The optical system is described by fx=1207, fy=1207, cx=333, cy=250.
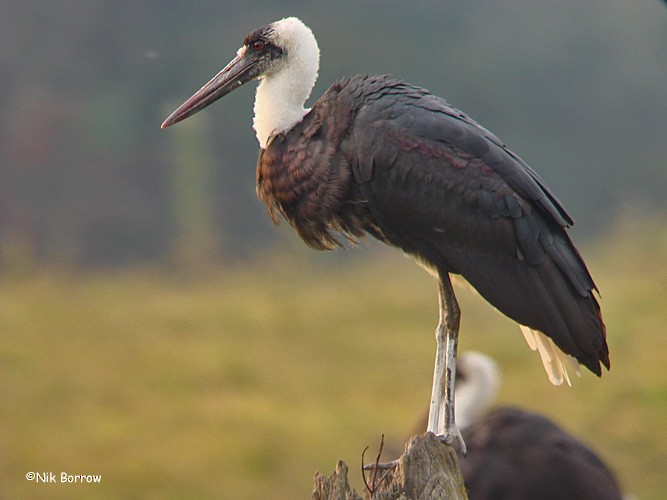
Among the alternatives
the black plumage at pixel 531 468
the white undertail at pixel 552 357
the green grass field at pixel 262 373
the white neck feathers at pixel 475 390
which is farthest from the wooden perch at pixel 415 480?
the green grass field at pixel 262 373

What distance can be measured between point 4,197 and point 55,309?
107 centimetres

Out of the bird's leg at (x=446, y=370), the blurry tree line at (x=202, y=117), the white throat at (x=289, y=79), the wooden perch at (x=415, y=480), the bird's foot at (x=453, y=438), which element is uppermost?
the blurry tree line at (x=202, y=117)

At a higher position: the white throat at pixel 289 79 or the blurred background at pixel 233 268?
the blurred background at pixel 233 268

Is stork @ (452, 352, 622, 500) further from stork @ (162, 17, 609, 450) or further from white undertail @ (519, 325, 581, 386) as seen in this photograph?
stork @ (162, 17, 609, 450)

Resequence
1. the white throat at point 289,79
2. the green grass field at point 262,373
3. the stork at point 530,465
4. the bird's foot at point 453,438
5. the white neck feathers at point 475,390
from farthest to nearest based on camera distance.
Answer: the green grass field at point 262,373 < the white neck feathers at point 475,390 < the stork at point 530,465 < the white throat at point 289,79 < the bird's foot at point 453,438

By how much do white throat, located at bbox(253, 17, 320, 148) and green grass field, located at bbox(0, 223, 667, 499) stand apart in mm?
4132

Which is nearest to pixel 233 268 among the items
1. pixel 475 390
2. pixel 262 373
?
pixel 262 373

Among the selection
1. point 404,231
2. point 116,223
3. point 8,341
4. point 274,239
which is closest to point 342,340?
point 274,239

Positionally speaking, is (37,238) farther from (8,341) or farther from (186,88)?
(186,88)

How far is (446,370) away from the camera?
147 inches

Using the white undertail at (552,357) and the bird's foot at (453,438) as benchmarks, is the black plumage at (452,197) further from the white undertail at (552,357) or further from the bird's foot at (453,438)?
the bird's foot at (453,438)

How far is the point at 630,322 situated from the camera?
356 inches

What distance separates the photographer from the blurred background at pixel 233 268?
8078mm

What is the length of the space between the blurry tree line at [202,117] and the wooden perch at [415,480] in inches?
205
